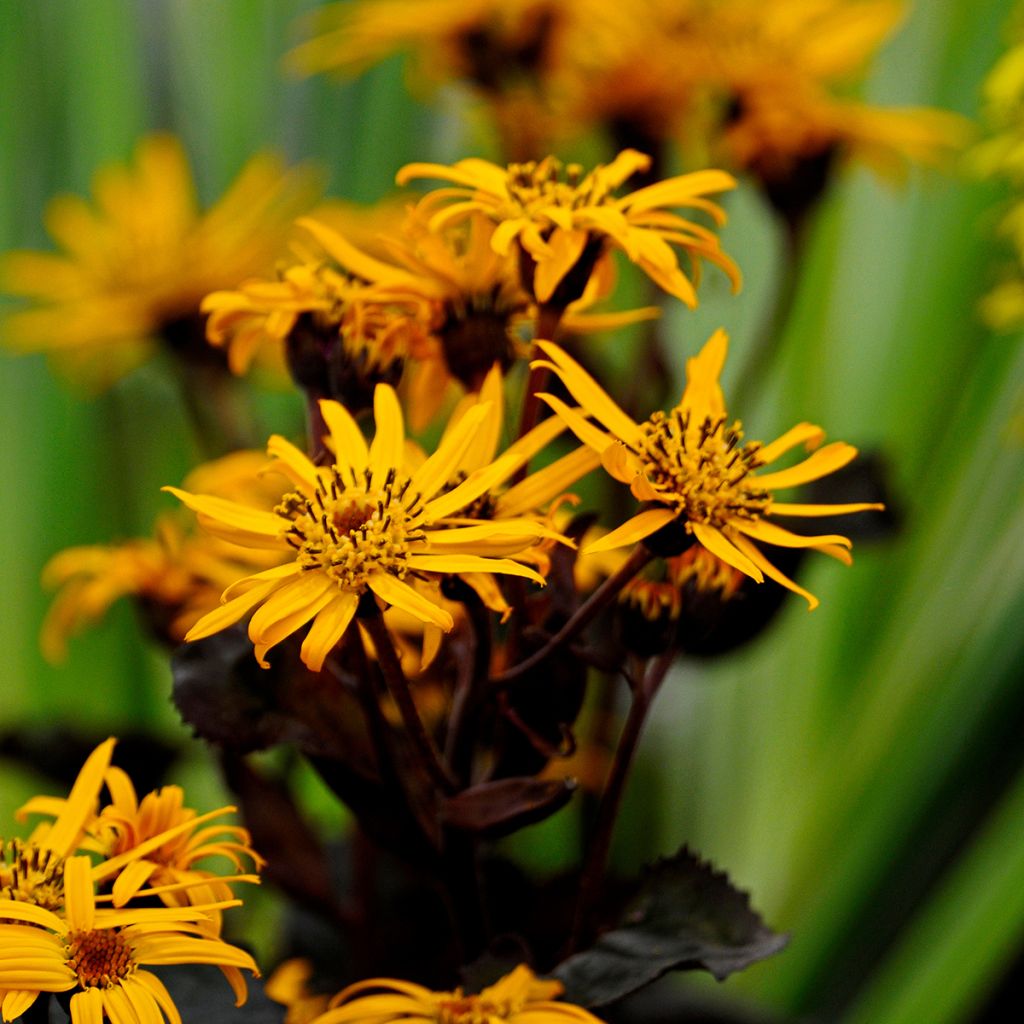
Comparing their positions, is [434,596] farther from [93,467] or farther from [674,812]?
[93,467]

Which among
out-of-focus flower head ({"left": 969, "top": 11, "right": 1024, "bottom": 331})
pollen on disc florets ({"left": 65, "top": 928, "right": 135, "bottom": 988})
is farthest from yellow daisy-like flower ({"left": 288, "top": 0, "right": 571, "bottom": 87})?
pollen on disc florets ({"left": 65, "top": 928, "right": 135, "bottom": 988})

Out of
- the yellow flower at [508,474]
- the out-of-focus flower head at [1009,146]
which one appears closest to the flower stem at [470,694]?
the yellow flower at [508,474]

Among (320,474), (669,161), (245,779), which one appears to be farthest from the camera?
(669,161)

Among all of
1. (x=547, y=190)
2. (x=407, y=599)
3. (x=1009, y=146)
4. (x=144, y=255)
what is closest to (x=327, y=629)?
(x=407, y=599)

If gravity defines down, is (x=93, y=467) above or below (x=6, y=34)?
below

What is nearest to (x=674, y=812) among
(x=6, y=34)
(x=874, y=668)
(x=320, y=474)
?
(x=874, y=668)

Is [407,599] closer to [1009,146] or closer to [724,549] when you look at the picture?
[724,549]

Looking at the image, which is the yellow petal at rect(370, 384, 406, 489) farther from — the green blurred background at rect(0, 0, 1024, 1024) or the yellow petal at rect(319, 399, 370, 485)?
the green blurred background at rect(0, 0, 1024, 1024)
